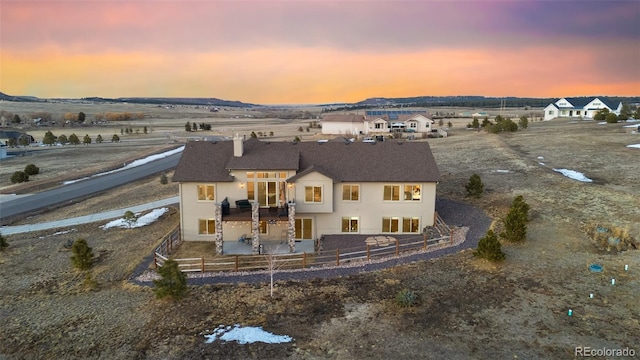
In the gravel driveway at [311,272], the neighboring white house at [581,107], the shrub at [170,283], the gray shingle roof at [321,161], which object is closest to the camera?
the shrub at [170,283]

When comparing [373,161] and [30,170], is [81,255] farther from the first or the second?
[30,170]

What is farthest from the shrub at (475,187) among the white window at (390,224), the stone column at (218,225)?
the stone column at (218,225)

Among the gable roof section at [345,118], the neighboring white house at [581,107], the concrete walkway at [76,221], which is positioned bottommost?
the concrete walkway at [76,221]

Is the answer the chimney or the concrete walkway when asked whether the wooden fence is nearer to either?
the chimney

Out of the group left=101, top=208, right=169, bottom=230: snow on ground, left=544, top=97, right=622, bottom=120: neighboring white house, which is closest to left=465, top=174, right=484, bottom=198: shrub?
Result: left=101, top=208, right=169, bottom=230: snow on ground

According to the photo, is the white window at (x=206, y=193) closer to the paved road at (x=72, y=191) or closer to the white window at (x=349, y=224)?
the white window at (x=349, y=224)

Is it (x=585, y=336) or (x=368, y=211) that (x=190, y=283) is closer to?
(x=368, y=211)

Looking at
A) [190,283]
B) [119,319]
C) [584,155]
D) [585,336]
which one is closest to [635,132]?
[584,155]
